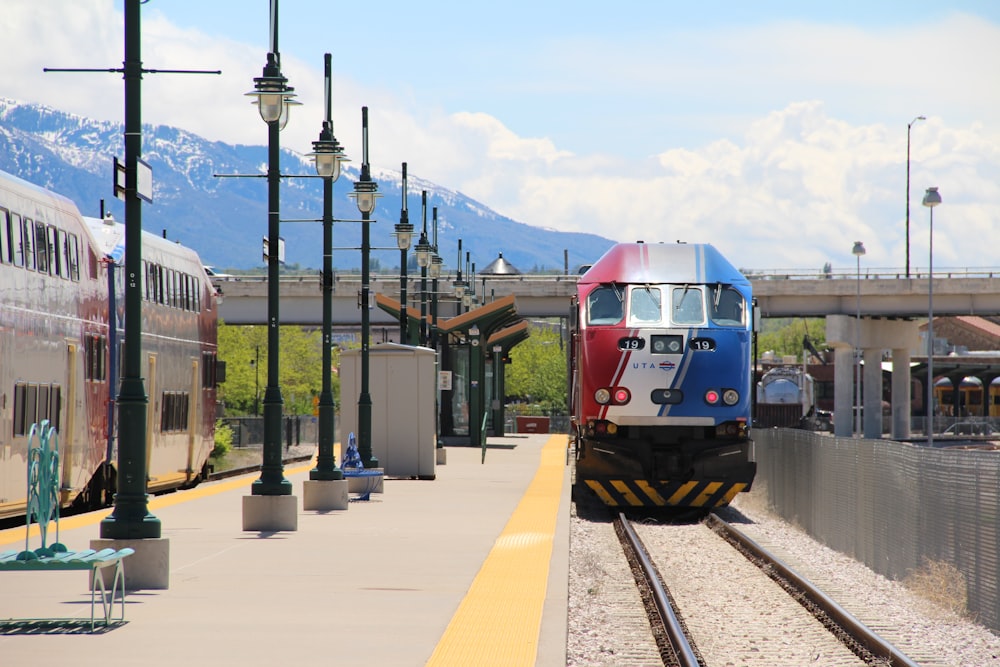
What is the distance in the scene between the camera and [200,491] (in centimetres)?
2738

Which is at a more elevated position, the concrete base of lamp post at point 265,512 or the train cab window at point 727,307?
the train cab window at point 727,307

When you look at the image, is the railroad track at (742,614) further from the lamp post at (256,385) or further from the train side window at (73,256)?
the lamp post at (256,385)

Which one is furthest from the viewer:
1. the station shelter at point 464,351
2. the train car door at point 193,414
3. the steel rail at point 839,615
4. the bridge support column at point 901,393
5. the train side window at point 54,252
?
the bridge support column at point 901,393

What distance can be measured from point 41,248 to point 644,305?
9231 mm

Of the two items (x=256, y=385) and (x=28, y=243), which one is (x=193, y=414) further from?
(x=256, y=385)

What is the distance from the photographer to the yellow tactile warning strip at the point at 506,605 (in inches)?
380

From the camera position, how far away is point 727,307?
76.8ft

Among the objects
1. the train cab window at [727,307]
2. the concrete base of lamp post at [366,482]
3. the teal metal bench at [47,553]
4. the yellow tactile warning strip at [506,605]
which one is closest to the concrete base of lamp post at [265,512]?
the yellow tactile warning strip at [506,605]

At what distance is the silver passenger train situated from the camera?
1823 centimetres

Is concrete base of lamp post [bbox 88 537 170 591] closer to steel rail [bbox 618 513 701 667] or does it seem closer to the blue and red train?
steel rail [bbox 618 513 701 667]

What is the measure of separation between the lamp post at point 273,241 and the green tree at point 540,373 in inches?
2975

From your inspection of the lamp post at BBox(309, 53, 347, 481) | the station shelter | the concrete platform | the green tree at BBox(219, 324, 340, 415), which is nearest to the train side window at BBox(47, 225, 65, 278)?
the concrete platform

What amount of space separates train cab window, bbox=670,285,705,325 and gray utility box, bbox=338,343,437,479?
8.35m

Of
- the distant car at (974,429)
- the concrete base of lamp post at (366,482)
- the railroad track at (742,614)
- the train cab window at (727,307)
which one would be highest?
the train cab window at (727,307)
